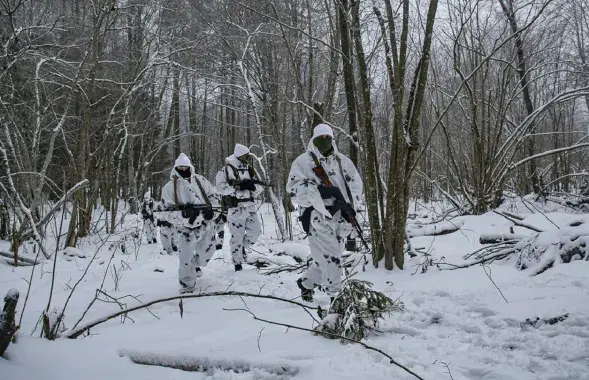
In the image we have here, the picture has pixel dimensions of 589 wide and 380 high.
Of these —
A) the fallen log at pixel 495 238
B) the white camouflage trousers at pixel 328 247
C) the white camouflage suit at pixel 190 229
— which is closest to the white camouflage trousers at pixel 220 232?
the white camouflage suit at pixel 190 229

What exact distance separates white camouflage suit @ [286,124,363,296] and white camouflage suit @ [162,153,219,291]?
5.68 ft

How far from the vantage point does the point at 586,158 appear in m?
18.8

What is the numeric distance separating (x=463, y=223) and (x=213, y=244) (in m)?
4.10

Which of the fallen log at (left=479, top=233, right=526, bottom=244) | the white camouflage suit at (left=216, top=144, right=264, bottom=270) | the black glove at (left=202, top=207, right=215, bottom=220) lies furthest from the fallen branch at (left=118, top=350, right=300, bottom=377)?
the white camouflage suit at (left=216, top=144, right=264, bottom=270)

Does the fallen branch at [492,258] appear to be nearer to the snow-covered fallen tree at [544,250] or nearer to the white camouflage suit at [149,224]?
the snow-covered fallen tree at [544,250]

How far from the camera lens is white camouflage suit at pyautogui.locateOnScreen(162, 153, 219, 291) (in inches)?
204

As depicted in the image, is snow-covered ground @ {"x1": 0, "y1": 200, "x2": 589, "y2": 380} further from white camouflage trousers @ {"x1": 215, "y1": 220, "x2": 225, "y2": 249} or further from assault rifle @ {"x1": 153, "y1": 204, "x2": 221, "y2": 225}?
white camouflage trousers @ {"x1": 215, "y1": 220, "x2": 225, "y2": 249}

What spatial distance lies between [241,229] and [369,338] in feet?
13.4

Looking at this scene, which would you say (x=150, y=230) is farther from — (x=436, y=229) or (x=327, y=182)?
(x=327, y=182)

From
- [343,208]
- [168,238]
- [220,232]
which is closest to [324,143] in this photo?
[343,208]

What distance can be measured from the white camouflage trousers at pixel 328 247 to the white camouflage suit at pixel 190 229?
189cm

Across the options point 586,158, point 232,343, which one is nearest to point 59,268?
point 232,343

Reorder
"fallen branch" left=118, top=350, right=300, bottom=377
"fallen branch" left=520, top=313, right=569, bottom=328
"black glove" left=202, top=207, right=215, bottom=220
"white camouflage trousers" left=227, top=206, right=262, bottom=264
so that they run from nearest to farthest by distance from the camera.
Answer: "fallen branch" left=118, top=350, right=300, bottom=377 < "fallen branch" left=520, top=313, right=569, bottom=328 < "black glove" left=202, top=207, right=215, bottom=220 < "white camouflage trousers" left=227, top=206, right=262, bottom=264

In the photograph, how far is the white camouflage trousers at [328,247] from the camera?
3891 millimetres
